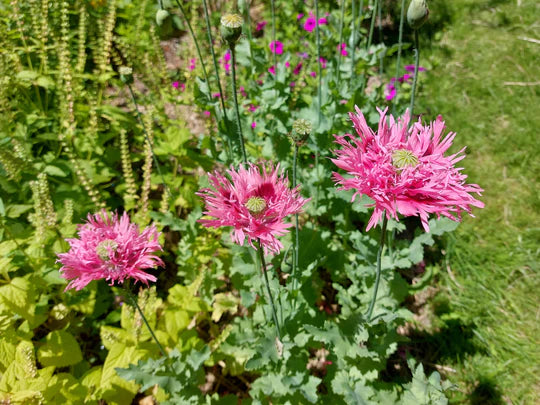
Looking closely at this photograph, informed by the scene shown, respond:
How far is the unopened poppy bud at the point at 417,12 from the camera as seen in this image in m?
1.43

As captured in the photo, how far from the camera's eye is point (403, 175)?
51.3 inches

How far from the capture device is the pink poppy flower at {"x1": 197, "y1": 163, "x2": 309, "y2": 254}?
4.55 feet

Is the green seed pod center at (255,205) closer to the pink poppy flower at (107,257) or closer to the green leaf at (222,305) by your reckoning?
the pink poppy flower at (107,257)

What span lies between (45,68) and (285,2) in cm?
264

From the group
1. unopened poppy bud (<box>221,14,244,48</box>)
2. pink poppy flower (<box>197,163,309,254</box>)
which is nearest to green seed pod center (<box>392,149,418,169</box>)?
pink poppy flower (<box>197,163,309,254</box>)

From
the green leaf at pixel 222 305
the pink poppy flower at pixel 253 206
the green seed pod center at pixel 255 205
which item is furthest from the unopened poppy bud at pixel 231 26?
the green leaf at pixel 222 305

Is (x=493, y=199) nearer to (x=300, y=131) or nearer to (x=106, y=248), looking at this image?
(x=300, y=131)

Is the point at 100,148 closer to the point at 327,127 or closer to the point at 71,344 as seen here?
the point at 71,344

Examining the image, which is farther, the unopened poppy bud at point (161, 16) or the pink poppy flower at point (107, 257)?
the unopened poppy bud at point (161, 16)

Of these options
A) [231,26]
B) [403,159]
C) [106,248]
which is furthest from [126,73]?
[403,159]

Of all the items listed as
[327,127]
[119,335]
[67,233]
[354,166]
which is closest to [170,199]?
[67,233]

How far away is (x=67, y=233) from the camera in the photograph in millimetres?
2346

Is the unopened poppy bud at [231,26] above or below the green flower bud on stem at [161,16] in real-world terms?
above

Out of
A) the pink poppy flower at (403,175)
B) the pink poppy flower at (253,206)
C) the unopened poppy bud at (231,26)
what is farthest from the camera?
the unopened poppy bud at (231,26)
